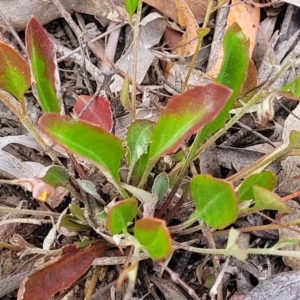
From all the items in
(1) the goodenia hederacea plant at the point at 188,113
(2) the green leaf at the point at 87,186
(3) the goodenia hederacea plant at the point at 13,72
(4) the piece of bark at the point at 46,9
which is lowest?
(2) the green leaf at the point at 87,186

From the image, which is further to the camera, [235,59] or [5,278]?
[5,278]

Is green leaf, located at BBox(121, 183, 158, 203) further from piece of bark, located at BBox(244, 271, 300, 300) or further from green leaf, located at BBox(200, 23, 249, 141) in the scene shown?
piece of bark, located at BBox(244, 271, 300, 300)

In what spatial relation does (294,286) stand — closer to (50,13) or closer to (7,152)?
(7,152)

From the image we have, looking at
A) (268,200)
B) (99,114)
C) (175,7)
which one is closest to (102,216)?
(99,114)

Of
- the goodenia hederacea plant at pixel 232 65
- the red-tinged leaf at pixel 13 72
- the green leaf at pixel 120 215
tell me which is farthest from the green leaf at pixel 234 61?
the red-tinged leaf at pixel 13 72

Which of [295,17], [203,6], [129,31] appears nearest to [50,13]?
[129,31]

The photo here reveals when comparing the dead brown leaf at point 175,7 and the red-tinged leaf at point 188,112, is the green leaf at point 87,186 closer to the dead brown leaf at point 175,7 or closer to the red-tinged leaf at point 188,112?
the red-tinged leaf at point 188,112
